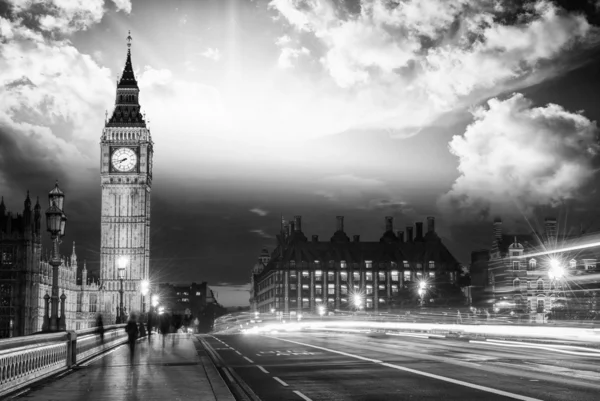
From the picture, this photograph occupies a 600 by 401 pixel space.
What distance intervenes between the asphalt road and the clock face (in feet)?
367

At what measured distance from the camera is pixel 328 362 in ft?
86.3

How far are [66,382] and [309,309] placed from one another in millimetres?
147872

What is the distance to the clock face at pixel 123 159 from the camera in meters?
139

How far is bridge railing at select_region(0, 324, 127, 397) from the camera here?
15.8 metres

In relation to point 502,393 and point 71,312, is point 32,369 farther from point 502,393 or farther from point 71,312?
point 71,312

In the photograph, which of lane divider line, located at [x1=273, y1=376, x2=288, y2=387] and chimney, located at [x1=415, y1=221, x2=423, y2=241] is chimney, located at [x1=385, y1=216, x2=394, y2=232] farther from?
lane divider line, located at [x1=273, y1=376, x2=288, y2=387]

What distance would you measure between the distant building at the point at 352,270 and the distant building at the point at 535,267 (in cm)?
4431

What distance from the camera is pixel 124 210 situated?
→ 13850 cm

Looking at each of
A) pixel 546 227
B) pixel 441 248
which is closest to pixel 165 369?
pixel 546 227

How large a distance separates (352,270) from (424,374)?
15226cm

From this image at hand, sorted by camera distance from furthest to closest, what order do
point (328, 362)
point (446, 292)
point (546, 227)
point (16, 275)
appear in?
point (446, 292) → point (546, 227) → point (16, 275) → point (328, 362)

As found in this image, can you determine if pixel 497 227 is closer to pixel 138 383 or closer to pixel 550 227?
pixel 550 227

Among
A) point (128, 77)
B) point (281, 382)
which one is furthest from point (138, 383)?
point (128, 77)

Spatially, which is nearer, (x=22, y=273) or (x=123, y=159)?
(x=22, y=273)
